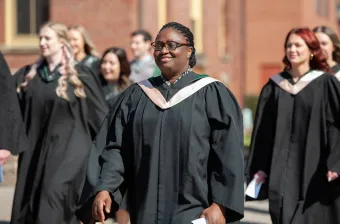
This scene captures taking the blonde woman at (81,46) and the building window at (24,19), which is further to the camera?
the building window at (24,19)

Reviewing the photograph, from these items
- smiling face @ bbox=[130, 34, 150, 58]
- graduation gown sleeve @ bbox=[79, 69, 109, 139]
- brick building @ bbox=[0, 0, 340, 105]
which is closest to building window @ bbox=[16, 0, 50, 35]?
brick building @ bbox=[0, 0, 340, 105]

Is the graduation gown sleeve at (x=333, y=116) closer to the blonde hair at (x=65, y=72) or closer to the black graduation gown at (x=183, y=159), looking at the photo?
the blonde hair at (x=65, y=72)

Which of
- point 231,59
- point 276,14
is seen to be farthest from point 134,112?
point 276,14

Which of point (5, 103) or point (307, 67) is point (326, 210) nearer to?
point (307, 67)

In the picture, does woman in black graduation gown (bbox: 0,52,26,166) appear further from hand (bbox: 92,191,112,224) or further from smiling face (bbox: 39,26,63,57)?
hand (bbox: 92,191,112,224)

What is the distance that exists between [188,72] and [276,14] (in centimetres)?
3498

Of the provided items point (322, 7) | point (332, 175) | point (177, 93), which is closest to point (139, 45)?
point (332, 175)

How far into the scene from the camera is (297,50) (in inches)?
366

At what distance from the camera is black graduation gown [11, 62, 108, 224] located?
9547mm

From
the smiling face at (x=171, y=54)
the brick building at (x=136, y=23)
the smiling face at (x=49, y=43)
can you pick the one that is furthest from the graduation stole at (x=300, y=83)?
the brick building at (x=136, y=23)

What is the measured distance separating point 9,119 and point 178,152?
2.90m

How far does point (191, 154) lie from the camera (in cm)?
627

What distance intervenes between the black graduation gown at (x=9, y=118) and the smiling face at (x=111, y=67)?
9.58 feet

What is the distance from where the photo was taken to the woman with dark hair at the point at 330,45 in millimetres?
10984
